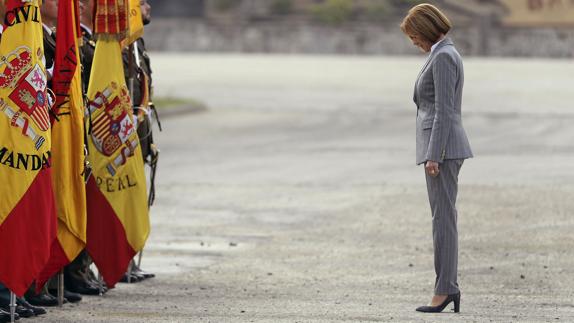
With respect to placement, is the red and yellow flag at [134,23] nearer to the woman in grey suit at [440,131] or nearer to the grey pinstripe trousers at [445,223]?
the woman in grey suit at [440,131]

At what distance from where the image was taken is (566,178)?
55.2ft

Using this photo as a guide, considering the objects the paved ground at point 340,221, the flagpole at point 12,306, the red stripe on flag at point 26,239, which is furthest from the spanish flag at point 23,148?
the paved ground at point 340,221

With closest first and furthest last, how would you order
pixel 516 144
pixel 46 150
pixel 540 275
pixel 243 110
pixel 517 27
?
pixel 46 150, pixel 540 275, pixel 516 144, pixel 243 110, pixel 517 27

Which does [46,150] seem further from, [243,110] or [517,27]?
[517,27]

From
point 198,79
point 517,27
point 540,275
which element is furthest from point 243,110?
point 517,27

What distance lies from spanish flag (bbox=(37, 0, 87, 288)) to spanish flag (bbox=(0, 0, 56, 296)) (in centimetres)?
33

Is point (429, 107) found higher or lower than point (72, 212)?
higher

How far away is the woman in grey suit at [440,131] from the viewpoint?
8.77m

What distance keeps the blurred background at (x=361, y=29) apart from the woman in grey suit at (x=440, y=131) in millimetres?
58925

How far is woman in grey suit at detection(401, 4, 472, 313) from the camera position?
8766mm

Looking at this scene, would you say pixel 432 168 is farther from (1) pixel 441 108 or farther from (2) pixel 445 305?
(2) pixel 445 305

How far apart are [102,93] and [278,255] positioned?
2.74 metres

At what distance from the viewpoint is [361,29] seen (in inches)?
2810

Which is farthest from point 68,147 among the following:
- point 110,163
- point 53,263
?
point 110,163
